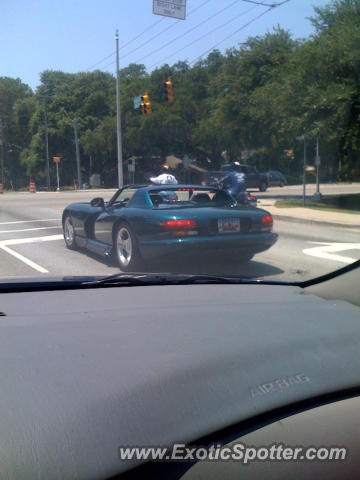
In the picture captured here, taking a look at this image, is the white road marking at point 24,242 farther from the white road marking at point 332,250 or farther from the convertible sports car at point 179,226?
the white road marking at point 332,250

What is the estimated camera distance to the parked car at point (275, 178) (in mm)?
36847

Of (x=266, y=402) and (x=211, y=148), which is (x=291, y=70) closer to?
(x=266, y=402)

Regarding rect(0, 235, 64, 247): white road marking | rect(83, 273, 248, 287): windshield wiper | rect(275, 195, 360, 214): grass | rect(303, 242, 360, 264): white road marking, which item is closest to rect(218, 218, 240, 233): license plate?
rect(303, 242, 360, 264): white road marking

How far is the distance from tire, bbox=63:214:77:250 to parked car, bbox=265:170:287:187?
2756 centimetres

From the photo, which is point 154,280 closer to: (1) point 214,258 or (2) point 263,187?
(1) point 214,258

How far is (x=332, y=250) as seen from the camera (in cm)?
971

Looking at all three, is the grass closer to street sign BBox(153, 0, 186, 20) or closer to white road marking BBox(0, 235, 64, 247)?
street sign BBox(153, 0, 186, 20)

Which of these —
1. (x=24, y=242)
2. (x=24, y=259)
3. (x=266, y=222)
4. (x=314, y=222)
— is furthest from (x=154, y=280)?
(x=314, y=222)

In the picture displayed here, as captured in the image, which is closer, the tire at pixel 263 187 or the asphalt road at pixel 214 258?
the asphalt road at pixel 214 258

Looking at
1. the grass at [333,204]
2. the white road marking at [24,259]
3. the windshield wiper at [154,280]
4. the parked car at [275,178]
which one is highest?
the parked car at [275,178]

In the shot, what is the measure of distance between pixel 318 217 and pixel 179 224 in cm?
986

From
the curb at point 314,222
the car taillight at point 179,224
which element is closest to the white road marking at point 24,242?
the car taillight at point 179,224

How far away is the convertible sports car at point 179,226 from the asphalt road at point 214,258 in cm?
25

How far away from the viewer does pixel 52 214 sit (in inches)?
727
